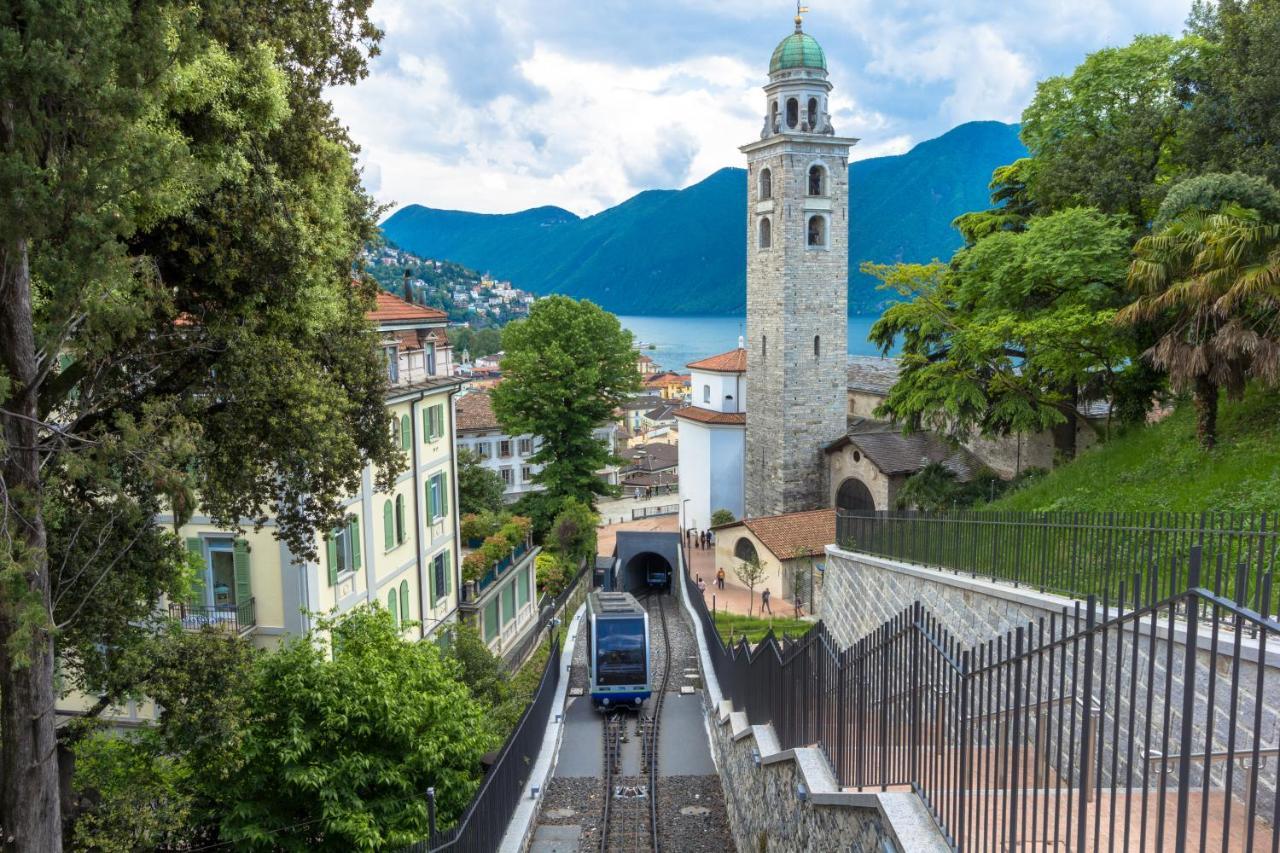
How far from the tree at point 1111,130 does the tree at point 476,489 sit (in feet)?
69.0

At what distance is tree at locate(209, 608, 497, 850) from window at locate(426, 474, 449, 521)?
11.3 metres

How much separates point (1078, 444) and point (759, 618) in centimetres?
1092

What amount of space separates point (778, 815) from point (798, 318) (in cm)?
3530

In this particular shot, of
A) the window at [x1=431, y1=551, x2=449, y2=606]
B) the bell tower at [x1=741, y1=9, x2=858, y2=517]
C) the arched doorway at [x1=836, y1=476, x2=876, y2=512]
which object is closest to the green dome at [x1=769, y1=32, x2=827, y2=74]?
the bell tower at [x1=741, y1=9, x2=858, y2=517]

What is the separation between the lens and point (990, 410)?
2223cm

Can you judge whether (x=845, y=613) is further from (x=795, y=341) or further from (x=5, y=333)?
(x=795, y=341)

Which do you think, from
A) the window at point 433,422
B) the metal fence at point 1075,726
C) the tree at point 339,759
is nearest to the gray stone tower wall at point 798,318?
the window at point 433,422

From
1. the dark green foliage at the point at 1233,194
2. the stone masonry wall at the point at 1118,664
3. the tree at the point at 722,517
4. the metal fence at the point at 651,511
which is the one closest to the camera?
the stone masonry wall at the point at 1118,664

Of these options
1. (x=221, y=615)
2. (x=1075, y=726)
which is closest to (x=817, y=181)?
(x=221, y=615)

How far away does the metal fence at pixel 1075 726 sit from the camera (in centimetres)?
384

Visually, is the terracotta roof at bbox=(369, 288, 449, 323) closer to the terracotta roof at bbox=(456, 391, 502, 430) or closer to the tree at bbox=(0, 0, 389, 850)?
the tree at bbox=(0, 0, 389, 850)

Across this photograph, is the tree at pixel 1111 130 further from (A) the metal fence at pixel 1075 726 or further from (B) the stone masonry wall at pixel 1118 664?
(A) the metal fence at pixel 1075 726

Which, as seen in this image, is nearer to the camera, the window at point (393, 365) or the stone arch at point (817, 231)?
the window at point (393, 365)

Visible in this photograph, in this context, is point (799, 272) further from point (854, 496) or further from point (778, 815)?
point (778, 815)
